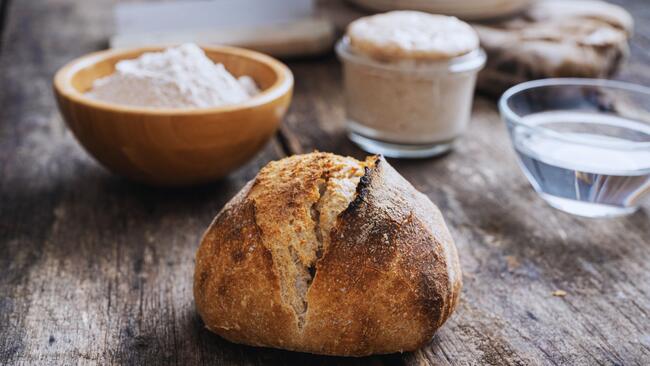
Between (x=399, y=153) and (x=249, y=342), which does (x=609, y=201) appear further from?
(x=249, y=342)

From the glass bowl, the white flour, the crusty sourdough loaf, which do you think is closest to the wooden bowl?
the white flour

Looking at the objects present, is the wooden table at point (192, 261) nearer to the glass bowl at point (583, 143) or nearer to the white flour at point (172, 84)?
the glass bowl at point (583, 143)

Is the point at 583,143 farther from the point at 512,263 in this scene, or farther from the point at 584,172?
the point at 512,263

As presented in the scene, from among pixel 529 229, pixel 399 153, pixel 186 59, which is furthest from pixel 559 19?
pixel 186 59

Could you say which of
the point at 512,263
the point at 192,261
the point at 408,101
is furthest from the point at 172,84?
the point at 512,263

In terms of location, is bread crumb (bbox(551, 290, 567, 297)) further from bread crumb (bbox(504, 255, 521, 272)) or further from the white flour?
the white flour

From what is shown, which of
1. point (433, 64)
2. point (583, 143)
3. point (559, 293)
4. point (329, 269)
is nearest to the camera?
point (329, 269)

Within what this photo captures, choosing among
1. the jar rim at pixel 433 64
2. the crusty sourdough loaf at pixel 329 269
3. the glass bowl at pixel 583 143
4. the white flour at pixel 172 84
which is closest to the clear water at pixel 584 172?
the glass bowl at pixel 583 143

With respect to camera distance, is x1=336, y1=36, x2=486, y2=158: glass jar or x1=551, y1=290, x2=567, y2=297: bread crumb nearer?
x1=551, y1=290, x2=567, y2=297: bread crumb
